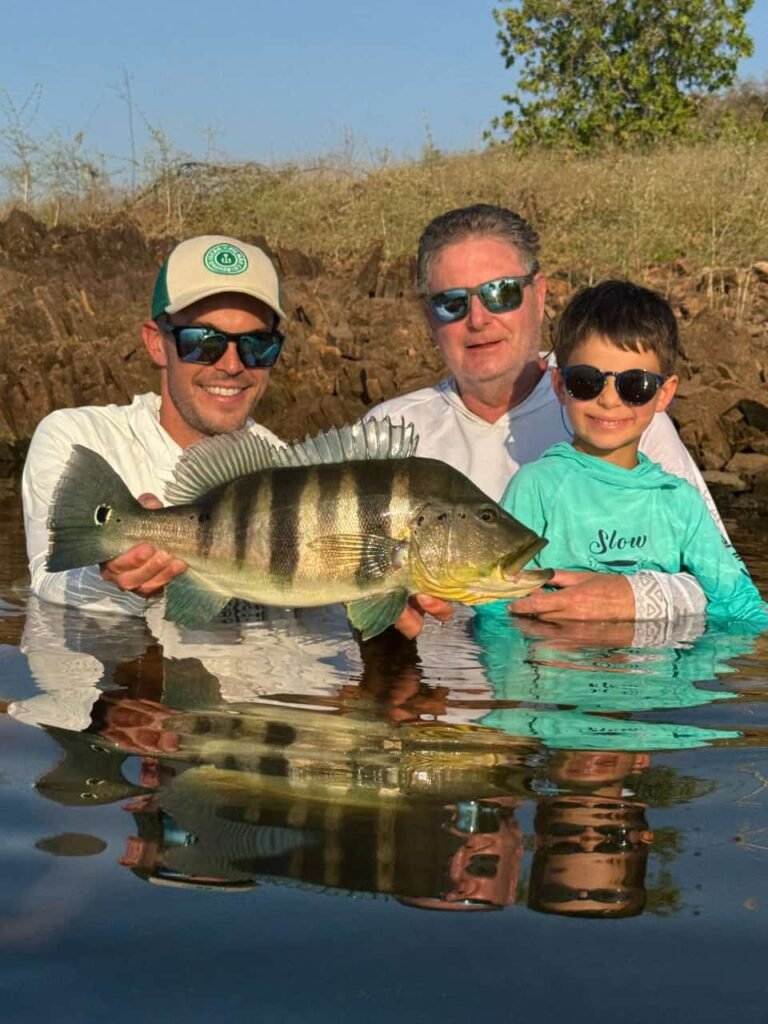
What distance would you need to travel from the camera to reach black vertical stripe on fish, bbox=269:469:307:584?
441cm

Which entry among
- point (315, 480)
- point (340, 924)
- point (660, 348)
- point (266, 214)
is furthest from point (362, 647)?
point (266, 214)

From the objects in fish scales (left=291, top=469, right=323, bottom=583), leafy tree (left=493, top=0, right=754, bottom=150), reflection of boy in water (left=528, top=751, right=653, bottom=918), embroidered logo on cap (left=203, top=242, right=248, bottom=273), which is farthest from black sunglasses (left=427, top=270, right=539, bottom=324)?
leafy tree (left=493, top=0, right=754, bottom=150)

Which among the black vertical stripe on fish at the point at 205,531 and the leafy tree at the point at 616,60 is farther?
the leafy tree at the point at 616,60

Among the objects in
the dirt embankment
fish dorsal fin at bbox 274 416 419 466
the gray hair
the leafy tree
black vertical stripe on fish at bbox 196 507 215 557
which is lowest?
black vertical stripe on fish at bbox 196 507 215 557

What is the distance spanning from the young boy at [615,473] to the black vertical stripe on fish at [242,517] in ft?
4.61

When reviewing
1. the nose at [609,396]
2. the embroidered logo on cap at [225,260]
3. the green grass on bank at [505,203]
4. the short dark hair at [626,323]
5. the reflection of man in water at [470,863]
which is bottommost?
the reflection of man in water at [470,863]

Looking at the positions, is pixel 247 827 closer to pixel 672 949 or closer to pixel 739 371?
pixel 672 949

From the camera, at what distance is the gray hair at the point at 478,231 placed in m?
6.55

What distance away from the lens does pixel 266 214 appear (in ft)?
77.7

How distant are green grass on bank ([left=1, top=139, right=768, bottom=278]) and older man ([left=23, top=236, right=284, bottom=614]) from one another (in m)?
12.6

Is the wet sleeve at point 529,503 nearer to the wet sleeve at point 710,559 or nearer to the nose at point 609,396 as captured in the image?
the nose at point 609,396

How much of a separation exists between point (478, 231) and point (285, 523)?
258cm

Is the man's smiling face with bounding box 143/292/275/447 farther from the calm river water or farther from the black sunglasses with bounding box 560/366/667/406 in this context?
the black sunglasses with bounding box 560/366/667/406

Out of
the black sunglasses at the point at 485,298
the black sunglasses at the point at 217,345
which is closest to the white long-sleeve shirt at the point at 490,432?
the black sunglasses at the point at 485,298
